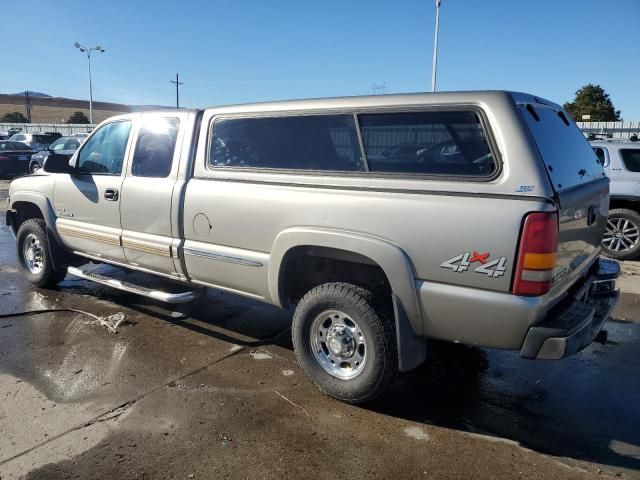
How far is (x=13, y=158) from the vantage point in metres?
20.2

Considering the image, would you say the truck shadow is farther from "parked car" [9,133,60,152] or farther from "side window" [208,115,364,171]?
"parked car" [9,133,60,152]

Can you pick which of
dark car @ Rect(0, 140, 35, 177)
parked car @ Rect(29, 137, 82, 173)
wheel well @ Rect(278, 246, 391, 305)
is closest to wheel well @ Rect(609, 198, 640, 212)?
wheel well @ Rect(278, 246, 391, 305)

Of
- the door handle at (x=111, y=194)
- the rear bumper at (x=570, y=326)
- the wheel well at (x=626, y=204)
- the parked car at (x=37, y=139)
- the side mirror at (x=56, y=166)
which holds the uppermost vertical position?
the parked car at (x=37, y=139)

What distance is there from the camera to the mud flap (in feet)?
10.2

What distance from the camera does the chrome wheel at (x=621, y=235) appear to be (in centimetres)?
777

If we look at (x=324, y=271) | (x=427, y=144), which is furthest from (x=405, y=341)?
(x=427, y=144)

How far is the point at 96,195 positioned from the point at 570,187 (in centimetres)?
415

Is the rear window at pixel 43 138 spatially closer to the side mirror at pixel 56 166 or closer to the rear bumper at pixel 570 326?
the side mirror at pixel 56 166

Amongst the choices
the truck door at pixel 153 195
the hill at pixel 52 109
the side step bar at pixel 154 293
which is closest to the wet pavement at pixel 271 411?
the side step bar at pixel 154 293

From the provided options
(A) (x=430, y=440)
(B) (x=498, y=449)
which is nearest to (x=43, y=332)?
(A) (x=430, y=440)

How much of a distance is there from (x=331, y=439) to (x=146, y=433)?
3.74 ft

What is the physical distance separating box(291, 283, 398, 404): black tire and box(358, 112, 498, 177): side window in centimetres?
87

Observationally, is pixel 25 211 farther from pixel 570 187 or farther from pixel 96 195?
pixel 570 187

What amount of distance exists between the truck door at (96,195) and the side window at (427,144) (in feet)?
8.59
